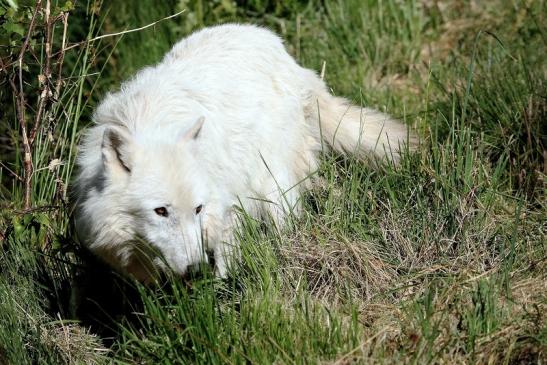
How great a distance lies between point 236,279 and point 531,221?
1741 mm

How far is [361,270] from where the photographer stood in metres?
4.57

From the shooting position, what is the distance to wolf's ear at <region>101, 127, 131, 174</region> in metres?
4.27

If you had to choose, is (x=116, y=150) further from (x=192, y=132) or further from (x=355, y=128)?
(x=355, y=128)

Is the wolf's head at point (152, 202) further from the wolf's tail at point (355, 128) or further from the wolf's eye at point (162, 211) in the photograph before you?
the wolf's tail at point (355, 128)

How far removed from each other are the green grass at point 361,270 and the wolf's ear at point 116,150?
2.22 ft

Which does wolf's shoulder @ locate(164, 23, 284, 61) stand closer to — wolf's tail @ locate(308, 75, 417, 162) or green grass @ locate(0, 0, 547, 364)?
wolf's tail @ locate(308, 75, 417, 162)

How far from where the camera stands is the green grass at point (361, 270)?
3.94 meters

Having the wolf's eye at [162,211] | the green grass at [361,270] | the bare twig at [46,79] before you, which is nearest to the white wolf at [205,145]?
the wolf's eye at [162,211]

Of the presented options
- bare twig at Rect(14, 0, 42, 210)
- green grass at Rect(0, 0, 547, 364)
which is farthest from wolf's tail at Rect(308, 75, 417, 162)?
bare twig at Rect(14, 0, 42, 210)

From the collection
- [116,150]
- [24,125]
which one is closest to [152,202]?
[116,150]

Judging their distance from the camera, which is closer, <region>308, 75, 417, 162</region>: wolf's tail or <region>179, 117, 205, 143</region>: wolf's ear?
<region>179, 117, 205, 143</region>: wolf's ear

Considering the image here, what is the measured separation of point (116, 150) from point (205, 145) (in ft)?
2.02

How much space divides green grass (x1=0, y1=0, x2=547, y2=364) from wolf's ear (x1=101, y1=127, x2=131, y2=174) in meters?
0.68

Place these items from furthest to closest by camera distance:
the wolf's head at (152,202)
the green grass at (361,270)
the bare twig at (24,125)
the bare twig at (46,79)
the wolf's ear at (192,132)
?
the bare twig at (46,79) < the bare twig at (24,125) < the wolf's ear at (192,132) < the wolf's head at (152,202) < the green grass at (361,270)
